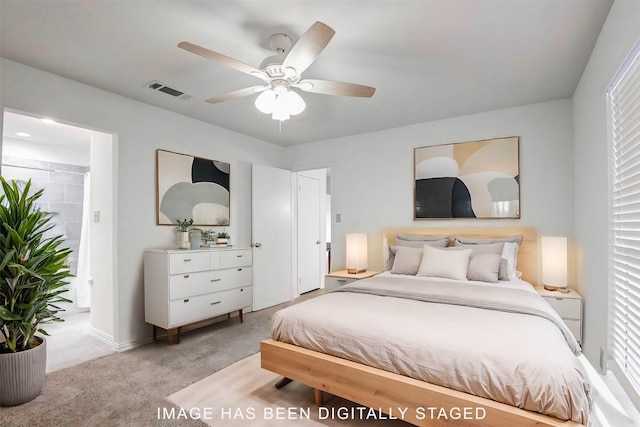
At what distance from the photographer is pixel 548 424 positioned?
130 cm

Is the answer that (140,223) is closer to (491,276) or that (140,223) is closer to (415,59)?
(415,59)

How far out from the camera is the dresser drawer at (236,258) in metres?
3.62

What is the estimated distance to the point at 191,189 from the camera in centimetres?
375

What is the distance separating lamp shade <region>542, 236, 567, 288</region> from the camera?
2.98 metres

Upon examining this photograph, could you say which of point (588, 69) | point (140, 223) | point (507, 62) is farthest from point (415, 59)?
point (140, 223)

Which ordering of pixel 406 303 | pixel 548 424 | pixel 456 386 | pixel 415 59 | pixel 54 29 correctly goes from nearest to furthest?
pixel 548 424 → pixel 456 386 → pixel 54 29 → pixel 406 303 → pixel 415 59

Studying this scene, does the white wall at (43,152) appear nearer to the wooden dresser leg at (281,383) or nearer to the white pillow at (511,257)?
the wooden dresser leg at (281,383)

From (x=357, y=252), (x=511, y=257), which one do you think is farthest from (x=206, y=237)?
(x=511, y=257)

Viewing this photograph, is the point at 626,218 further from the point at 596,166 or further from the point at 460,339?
the point at 460,339

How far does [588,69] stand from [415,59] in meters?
1.36

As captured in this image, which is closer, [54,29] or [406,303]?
[54,29]

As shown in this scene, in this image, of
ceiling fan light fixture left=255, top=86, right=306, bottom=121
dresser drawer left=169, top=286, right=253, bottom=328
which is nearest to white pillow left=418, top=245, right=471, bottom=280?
ceiling fan light fixture left=255, top=86, right=306, bottom=121

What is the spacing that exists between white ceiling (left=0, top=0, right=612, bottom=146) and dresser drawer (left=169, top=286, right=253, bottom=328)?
6.75ft

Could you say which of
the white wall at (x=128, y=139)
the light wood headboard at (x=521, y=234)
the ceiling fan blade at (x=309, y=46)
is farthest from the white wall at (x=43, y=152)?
the light wood headboard at (x=521, y=234)
